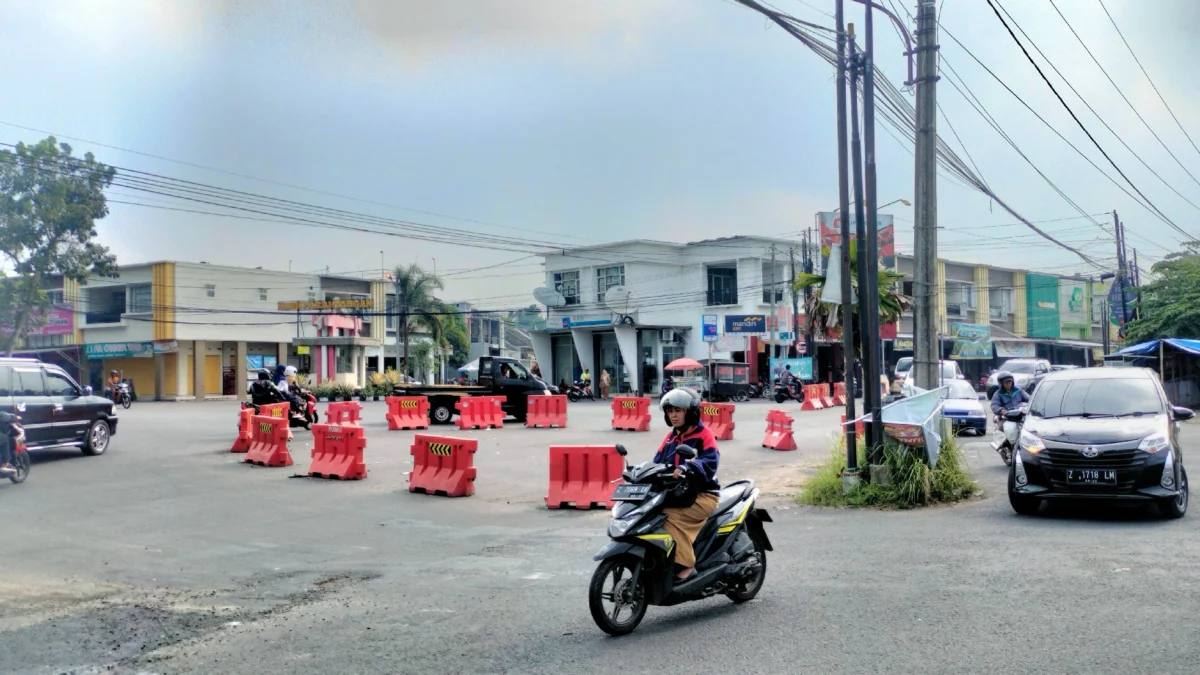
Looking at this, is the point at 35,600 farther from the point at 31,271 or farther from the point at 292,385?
the point at 292,385

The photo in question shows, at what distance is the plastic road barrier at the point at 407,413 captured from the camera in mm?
25859

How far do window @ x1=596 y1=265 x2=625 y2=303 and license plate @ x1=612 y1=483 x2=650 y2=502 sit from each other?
1989 inches

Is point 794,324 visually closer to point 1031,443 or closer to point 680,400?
point 1031,443

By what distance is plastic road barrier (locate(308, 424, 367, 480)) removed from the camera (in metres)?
15.6

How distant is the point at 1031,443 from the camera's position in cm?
1041

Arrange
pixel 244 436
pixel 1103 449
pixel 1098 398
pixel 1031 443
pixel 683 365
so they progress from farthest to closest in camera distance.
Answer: pixel 683 365 → pixel 244 436 → pixel 1098 398 → pixel 1031 443 → pixel 1103 449

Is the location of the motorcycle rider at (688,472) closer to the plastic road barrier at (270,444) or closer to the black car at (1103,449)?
the black car at (1103,449)

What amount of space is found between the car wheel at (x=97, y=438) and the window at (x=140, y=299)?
37.3 metres

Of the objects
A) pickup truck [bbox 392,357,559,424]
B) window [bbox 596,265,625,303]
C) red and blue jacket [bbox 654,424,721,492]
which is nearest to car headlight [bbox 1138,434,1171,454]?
red and blue jacket [bbox 654,424,721,492]

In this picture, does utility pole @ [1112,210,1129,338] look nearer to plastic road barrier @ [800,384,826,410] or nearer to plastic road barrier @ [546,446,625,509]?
plastic road barrier @ [800,384,826,410]

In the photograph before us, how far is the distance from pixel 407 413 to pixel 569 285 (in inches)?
1315

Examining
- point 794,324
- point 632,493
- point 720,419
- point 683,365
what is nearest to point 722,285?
point 794,324

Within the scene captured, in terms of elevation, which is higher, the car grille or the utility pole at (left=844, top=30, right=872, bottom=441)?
the utility pole at (left=844, top=30, right=872, bottom=441)

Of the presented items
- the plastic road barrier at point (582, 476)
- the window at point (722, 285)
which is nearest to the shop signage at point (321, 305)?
Answer: the window at point (722, 285)
